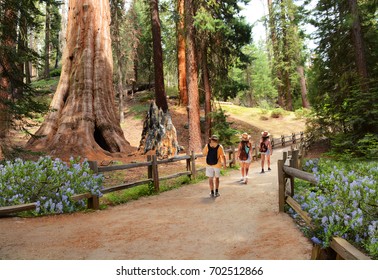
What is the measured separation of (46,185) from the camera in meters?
6.68

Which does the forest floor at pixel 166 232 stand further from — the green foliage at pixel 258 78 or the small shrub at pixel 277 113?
the green foliage at pixel 258 78

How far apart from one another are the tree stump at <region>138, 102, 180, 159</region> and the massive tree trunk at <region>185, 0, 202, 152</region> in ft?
3.72

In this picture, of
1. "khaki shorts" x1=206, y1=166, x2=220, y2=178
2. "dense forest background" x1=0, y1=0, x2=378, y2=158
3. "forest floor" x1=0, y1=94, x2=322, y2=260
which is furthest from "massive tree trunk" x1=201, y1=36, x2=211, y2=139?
"forest floor" x1=0, y1=94, x2=322, y2=260

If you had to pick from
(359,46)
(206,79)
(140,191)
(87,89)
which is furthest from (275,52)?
(140,191)

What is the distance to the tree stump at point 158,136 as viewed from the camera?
631 inches

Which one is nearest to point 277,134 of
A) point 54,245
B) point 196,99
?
point 196,99

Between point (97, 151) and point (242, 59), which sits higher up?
point (242, 59)

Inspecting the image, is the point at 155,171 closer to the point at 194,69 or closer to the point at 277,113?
the point at 194,69

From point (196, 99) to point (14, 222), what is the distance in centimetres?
1257

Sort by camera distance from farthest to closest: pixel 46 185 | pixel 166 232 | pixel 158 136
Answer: pixel 158 136
pixel 46 185
pixel 166 232

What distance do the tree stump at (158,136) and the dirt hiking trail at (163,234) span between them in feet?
26.8

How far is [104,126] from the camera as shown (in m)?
14.1

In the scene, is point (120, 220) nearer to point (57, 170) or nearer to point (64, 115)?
point (57, 170)

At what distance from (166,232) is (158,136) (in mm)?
11331
